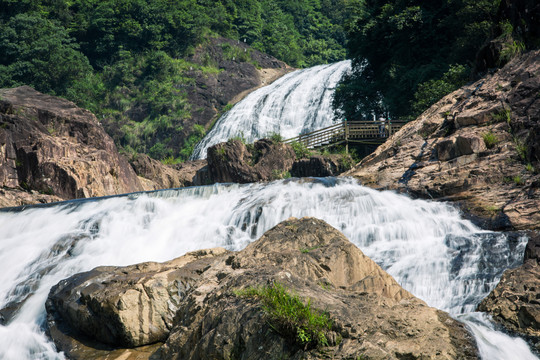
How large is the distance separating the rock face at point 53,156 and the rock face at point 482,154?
10.4 meters

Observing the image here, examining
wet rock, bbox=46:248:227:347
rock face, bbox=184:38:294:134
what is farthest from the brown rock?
rock face, bbox=184:38:294:134

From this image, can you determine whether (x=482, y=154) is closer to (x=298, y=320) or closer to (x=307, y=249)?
(x=307, y=249)

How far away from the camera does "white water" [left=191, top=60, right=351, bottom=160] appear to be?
104 feet

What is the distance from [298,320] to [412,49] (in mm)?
22162

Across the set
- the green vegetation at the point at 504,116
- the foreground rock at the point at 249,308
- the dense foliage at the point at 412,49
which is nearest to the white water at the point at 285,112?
the dense foliage at the point at 412,49

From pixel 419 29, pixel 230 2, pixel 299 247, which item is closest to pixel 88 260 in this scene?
pixel 299 247

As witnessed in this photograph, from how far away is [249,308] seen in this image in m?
4.00

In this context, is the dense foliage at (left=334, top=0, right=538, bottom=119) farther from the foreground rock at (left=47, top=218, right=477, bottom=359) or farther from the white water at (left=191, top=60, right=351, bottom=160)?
the foreground rock at (left=47, top=218, right=477, bottom=359)

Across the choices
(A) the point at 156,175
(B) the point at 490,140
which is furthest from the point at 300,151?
(B) the point at 490,140

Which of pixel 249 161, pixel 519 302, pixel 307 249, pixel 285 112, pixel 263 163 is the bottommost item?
pixel 519 302

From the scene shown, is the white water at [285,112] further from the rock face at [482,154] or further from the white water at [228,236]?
Answer: the white water at [228,236]

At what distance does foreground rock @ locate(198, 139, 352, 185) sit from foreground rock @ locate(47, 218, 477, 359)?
14.8m

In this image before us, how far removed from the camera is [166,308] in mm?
5855

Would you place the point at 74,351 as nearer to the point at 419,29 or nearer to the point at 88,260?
the point at 88,260
